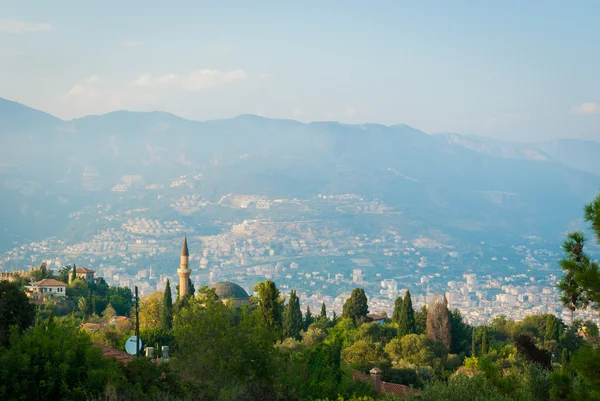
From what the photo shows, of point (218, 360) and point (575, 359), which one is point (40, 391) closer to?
point (218, 360)

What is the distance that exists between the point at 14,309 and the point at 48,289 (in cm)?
4227

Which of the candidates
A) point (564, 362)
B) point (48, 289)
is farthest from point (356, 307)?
point (564, 362)

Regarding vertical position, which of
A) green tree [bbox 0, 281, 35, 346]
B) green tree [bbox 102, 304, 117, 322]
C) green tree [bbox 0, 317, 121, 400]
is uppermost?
green tree [bbox 0, 281, 35, 346]

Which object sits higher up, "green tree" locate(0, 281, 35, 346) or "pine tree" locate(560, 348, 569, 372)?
"green tree" locate(0, 281, 35, 346)

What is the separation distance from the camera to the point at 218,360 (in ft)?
65.6

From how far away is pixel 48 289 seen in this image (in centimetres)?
6038

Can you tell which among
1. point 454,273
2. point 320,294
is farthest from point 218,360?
point 454,273

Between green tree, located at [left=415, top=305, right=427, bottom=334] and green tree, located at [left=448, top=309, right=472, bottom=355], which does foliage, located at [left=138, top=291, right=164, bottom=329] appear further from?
green tree, located at [left=448, top=309, right=472, bottom=355]

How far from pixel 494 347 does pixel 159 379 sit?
3010 centimetres

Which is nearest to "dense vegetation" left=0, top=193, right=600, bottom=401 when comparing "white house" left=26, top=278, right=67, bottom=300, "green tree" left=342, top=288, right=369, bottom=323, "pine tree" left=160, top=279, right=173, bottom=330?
"pine tree" left=160, top=279, right=173, bottom=330

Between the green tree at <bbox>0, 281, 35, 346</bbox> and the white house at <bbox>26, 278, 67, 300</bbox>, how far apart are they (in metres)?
40.0

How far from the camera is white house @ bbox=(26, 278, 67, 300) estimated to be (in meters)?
59.3

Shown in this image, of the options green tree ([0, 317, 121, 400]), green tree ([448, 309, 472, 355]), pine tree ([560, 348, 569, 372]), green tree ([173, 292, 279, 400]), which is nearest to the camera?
green tree ([0, 317, 121, 400])

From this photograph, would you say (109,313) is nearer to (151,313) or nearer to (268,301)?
(151,313)
